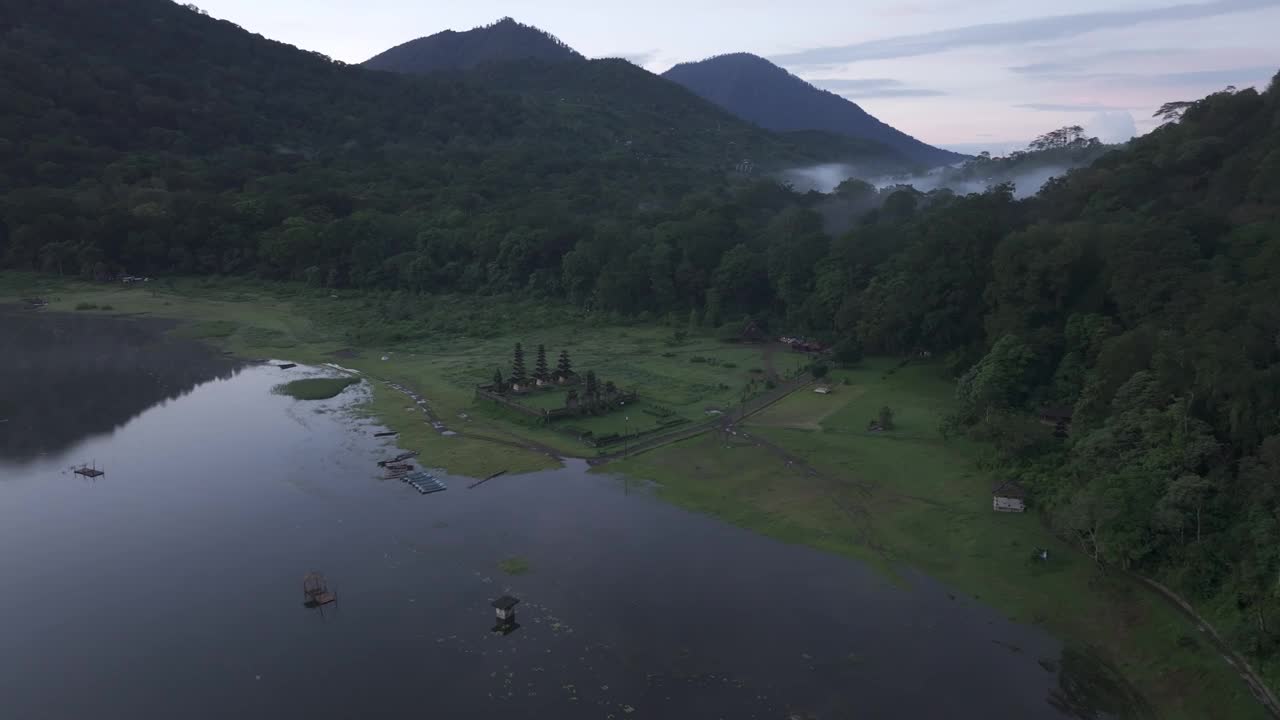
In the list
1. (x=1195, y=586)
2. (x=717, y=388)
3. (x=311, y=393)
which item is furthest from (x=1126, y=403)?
(x=311, y=393)

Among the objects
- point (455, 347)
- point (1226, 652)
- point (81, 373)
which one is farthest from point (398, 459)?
point (1226, 652)

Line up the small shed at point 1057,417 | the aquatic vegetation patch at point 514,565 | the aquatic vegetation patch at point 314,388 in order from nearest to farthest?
the aquatic vegetation patch at point 514,565, the small shed at point 1057,417, the aquatic vegetation patch at point 314,388

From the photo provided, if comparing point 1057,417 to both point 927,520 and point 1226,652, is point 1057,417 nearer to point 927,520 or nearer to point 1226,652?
point 927,520

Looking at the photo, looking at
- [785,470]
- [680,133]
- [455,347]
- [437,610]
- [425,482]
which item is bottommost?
[437,610]

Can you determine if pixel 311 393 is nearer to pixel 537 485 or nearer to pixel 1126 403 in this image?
pixel 537 485

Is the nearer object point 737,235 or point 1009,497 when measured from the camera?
point 1009,497

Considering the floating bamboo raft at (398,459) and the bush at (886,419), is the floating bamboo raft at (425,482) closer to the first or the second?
the floating bamboo raft at (398,459)

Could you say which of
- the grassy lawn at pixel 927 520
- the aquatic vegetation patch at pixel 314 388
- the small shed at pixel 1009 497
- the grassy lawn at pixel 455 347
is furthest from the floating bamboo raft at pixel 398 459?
the small shed at pixel 1009 497
